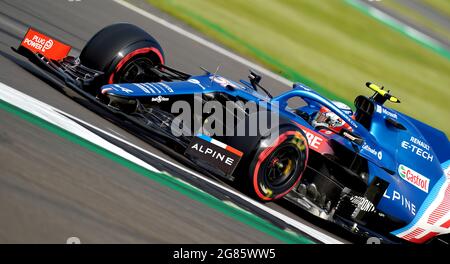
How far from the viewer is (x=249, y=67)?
12.5m

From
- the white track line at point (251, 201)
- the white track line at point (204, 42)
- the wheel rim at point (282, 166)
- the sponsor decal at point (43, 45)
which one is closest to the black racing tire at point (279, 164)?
the wheel rim at point (282, 166)

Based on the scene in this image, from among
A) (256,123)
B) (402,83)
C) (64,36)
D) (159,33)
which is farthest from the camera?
(402,83)

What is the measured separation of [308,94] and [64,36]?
181 inches

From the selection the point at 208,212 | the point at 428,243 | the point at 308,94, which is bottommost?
the point at 208,212

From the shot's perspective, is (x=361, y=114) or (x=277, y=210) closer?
(x=277, y=210)

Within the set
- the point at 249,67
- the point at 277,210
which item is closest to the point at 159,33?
the point at 249,67

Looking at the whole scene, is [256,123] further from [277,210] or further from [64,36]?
[64,36]

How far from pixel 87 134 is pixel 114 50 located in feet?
4.19

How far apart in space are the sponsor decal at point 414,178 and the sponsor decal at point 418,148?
279mm

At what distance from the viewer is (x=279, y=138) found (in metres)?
6.52

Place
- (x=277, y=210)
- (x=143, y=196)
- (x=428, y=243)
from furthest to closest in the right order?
(x=428, y=243) → (x=277, y=210) → (x=143, y=196)

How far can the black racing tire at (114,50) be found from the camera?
7.50m

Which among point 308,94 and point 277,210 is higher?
point 308,94

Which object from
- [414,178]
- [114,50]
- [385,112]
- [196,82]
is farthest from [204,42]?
[414,178]
